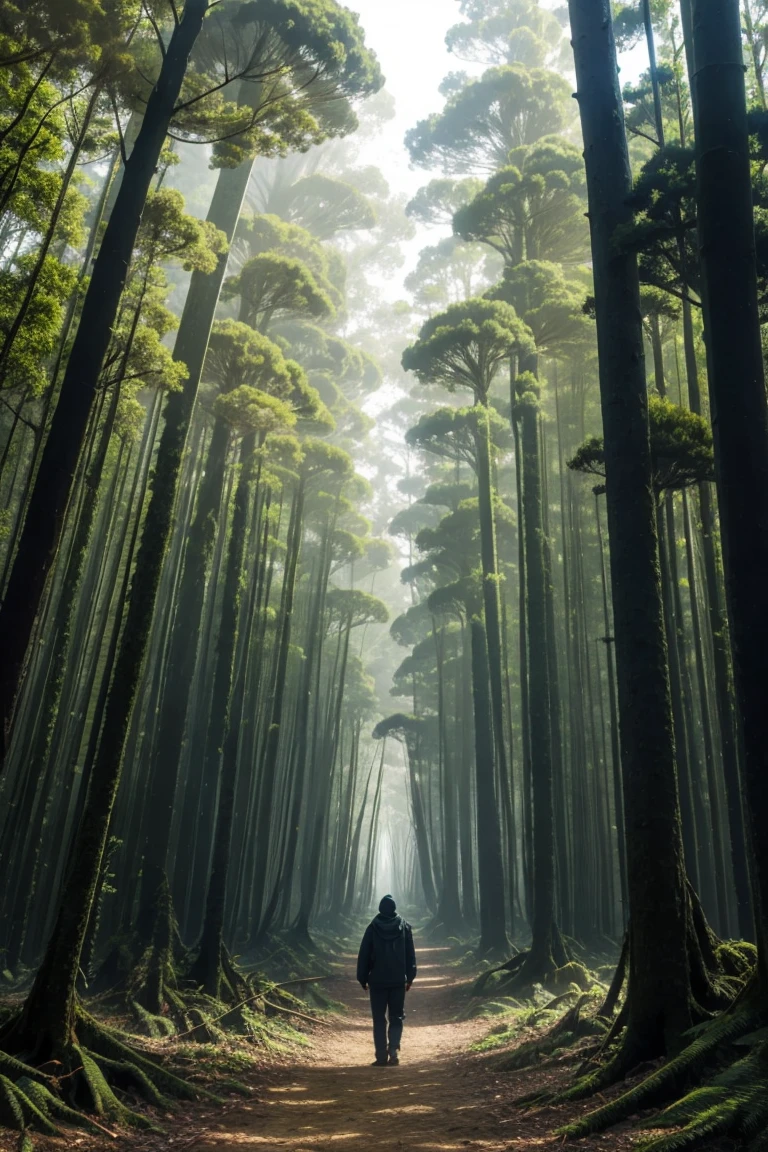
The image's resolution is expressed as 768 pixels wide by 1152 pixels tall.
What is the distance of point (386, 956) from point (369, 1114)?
6.67 feet

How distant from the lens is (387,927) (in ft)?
20.6

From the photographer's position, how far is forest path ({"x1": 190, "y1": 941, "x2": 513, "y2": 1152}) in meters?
3.49

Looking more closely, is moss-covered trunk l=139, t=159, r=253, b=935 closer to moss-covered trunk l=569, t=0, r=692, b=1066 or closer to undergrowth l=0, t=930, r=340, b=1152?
undergrowth l=0, t=930, r=340, b=1152

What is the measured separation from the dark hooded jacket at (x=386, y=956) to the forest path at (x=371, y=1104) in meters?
0.67

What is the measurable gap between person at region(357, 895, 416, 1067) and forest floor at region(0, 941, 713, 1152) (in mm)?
233

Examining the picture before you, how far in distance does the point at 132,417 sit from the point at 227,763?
4635mm

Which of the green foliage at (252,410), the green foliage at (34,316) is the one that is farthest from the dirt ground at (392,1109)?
the green foliage at (252,410)

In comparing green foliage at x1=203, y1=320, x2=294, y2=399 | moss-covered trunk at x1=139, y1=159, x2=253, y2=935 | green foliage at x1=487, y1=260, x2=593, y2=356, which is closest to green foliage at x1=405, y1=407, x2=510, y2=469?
green foliage at x1=487, y1=260, x2=593, y2=356

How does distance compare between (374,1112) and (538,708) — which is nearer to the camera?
(374,1112)

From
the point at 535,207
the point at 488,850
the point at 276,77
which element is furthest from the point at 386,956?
the point at 535,207

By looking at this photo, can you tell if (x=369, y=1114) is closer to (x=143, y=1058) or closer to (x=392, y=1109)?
(x=392, y=1109)

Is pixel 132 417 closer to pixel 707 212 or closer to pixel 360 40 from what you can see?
pixel 360 40

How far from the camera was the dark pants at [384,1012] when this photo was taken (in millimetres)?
6086

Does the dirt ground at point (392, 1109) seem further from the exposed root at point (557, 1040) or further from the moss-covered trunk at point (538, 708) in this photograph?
the moss-covered trunk at point (538, 708)
